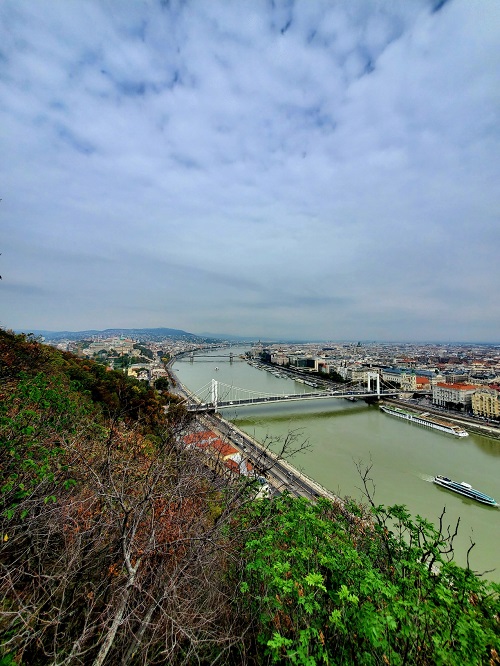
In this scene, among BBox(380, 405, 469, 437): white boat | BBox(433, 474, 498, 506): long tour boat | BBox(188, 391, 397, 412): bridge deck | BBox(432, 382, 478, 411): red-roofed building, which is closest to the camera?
BBox(433, 474, 498, 506): long tour boat

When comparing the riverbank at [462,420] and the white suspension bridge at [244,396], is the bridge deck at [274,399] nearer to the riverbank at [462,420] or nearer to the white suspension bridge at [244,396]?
the white suspension bridge at [244,396]

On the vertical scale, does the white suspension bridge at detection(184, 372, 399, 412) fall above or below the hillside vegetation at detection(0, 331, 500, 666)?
below

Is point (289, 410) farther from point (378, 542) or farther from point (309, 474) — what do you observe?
point (378, 542)

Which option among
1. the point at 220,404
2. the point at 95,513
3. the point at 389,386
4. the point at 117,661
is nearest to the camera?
the point at 117,661

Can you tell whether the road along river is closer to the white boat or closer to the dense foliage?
the white boat


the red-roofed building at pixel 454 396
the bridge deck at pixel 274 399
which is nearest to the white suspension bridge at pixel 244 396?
the bridge deck at pixel 274 399

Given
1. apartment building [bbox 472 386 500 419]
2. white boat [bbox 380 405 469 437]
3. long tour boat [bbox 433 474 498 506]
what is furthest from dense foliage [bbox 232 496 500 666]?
apartment building [bbox 472 386 500 419]

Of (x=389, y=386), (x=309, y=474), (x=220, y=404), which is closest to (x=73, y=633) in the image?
(x=309, y=474)
